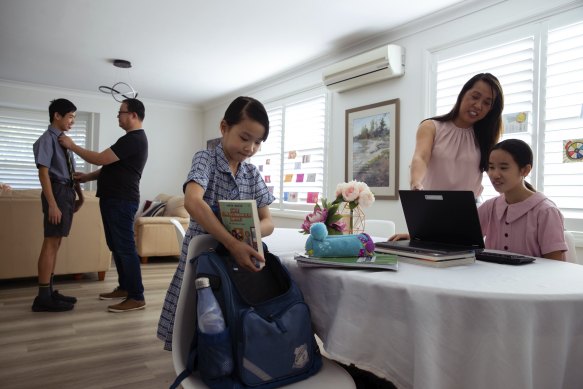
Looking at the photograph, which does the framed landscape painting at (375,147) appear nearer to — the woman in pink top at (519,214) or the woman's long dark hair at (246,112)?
the woman in pink top at (519,214)

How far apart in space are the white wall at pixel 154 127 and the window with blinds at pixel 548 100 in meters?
5.54

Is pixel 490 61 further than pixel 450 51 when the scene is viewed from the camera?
No

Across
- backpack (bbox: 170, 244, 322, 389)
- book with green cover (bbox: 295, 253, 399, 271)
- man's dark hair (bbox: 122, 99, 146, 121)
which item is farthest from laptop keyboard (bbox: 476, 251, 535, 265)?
man's dark hair (bbox: 122, 99, 146, 121)

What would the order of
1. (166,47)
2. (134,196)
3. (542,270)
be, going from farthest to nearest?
1. (166,47)
2. (134,196)
3. (542,270)

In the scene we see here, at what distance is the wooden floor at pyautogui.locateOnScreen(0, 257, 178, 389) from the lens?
1974 mm

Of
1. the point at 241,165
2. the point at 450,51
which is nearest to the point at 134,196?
the point at 241,165

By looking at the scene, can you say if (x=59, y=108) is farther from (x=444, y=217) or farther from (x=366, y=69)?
(x=444, y=217)

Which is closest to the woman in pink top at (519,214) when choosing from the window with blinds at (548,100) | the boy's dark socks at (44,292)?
the window with blinds at (548,100)

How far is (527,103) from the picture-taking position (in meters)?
3.04

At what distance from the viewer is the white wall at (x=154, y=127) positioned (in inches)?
248

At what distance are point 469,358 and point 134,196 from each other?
8.78 ft

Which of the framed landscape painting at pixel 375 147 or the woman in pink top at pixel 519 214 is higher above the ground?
the framed landscape painting at pixel 375 147

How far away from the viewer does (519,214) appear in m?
1.52

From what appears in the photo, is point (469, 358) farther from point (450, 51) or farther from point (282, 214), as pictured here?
point (282, 214)
